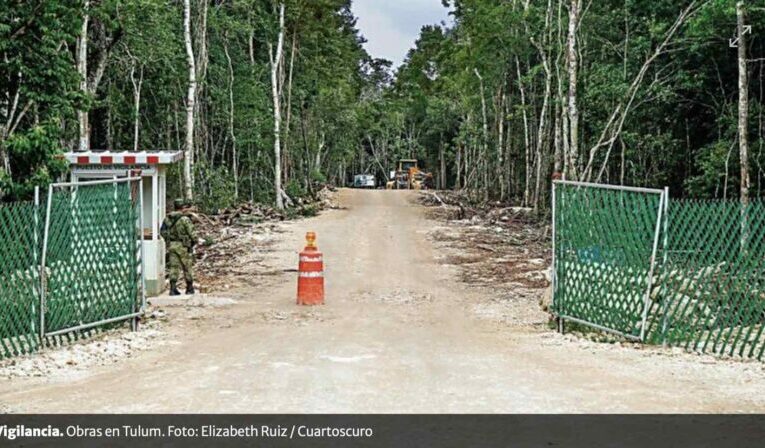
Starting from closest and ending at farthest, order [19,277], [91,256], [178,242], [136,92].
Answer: [19,277], [91,256], [178,242], [136,92]

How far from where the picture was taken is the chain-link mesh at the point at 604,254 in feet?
32.7

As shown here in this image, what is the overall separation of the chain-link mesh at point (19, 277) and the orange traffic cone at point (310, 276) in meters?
5.08

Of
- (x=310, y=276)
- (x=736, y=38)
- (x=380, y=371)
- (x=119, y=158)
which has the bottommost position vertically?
(x=380, y=371)

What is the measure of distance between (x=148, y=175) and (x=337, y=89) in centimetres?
3959

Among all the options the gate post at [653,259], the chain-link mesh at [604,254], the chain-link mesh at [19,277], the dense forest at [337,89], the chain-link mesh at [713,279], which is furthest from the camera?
the dense forest at [337,89]

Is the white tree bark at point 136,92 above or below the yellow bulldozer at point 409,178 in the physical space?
above

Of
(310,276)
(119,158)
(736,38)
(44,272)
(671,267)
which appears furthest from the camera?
(736,38)

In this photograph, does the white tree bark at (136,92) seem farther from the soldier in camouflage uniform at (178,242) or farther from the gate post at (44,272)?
the gate post at (44,272)

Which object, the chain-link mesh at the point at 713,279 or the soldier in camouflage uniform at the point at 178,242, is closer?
A: the chain-link mesh at the point at 713,279

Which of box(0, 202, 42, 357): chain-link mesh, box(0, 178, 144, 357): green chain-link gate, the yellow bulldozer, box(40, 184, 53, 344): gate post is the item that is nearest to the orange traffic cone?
box(0, 178, 144, 357): green chain-link gate

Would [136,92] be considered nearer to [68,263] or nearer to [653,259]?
[68,263]

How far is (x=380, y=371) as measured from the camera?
27.6 feet

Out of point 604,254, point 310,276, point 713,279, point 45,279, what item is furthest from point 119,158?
point 713,279

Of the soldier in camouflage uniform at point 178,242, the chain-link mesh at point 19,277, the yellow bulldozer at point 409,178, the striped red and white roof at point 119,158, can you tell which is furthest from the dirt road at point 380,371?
the yellow bulldozer at point 409,178
